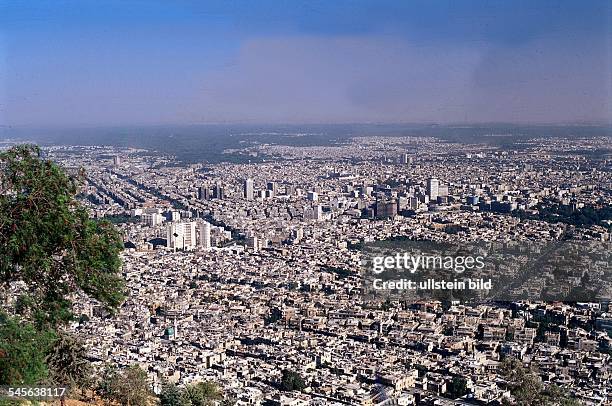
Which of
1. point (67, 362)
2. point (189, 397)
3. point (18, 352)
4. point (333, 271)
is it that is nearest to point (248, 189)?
point (333, 271)

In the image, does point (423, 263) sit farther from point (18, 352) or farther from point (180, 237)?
point (180, 237)

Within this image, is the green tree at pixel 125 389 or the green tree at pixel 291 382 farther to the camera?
the green tree at pixel 291 382

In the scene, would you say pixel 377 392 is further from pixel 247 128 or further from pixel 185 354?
pixel 247 128

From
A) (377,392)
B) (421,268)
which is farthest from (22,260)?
(377,392)

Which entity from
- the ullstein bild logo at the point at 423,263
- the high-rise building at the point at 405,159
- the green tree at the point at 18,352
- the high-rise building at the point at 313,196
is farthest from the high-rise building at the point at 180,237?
the green tree at the point at 18,352

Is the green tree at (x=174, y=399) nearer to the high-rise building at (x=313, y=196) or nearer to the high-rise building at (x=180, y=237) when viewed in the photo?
the high-rise building at (x=180, y=237)
